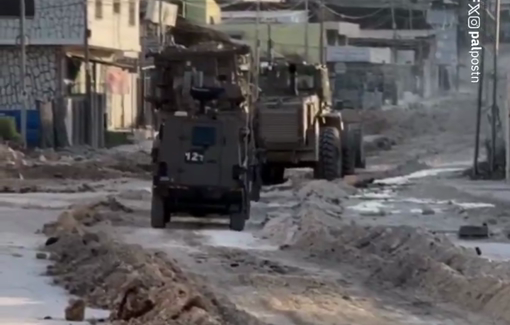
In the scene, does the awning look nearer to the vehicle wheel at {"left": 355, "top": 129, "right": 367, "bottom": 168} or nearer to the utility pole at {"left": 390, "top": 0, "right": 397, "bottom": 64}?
the vehicle wheel at {"left": 355, "top": 129, "right": 367, "bottom": 168}

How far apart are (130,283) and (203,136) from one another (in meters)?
8.13

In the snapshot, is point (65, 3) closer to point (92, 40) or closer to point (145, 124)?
point (92, 40)

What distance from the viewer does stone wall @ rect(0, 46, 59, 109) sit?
48.6 meters

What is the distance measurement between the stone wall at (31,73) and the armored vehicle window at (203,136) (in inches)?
1124

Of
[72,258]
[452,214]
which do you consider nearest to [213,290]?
[72,258]

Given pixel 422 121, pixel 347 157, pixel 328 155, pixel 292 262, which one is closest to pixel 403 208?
pixel 328 155

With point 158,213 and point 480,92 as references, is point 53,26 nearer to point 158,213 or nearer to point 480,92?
point 480,92

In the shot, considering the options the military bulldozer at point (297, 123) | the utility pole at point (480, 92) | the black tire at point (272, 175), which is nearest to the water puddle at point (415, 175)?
the military bulldozer at point (297, 123)

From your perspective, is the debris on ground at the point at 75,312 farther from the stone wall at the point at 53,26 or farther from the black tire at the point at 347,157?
the stone wall at the point at 53,26

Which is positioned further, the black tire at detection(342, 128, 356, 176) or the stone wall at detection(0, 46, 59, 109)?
the stone wall at detection(0, 46, 59, 109)

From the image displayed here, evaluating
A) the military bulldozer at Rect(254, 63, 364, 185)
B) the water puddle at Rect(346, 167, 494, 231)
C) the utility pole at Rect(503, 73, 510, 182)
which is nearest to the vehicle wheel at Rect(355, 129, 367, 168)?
the military bulldozer at Rect(254, 63, 364, 185)

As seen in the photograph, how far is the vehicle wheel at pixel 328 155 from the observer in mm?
31016

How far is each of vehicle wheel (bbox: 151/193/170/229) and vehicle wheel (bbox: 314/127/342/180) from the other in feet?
33.1

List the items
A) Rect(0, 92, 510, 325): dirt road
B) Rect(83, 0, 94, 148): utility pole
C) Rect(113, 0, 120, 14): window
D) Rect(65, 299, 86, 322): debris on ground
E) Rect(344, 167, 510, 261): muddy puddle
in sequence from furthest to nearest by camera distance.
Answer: Rect(113, 0, 120, 14): window → Rect(83, 0, 94, 148): utility pole → Rect(344, 167, 510, 261): muddy puddle → Rect(0, 92, 510, 325): dirt road → Rect(65, 299, 86, 322): debris on ground
